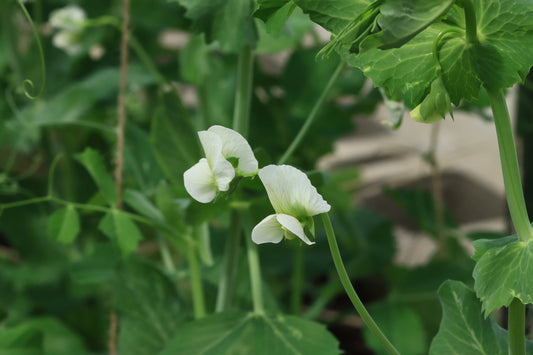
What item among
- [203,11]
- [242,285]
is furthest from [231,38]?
[242,285]

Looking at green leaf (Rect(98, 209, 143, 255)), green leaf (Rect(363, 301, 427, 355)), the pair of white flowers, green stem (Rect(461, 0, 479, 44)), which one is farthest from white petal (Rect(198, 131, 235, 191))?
green leaf (Rect(363, 301, 427, 355))

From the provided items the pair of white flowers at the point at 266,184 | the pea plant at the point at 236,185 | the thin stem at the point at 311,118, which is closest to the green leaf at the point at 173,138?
the pea plant at the point at 236,185

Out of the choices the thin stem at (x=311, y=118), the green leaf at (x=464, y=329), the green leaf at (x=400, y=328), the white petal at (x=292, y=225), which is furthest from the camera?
the green leaf at (x=400, y=328)

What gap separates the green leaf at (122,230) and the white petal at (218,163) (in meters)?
0.27

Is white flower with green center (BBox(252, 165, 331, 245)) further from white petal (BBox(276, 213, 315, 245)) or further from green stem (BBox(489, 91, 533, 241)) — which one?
green stem (BBox(489, 91, 533, 241))

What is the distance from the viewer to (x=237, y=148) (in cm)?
36

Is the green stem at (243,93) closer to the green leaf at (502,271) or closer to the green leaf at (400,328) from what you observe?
the green leaf at (502,271)

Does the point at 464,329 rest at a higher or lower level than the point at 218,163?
lower

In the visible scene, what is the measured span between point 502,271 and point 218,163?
179 millimetres

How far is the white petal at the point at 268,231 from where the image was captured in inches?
13.4

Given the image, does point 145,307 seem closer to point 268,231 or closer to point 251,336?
point 251,336

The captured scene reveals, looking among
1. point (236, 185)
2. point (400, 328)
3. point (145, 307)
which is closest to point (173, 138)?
point (145, 307)

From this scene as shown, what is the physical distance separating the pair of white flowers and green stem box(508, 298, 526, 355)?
0.14 meters

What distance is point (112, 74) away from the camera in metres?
1.01
